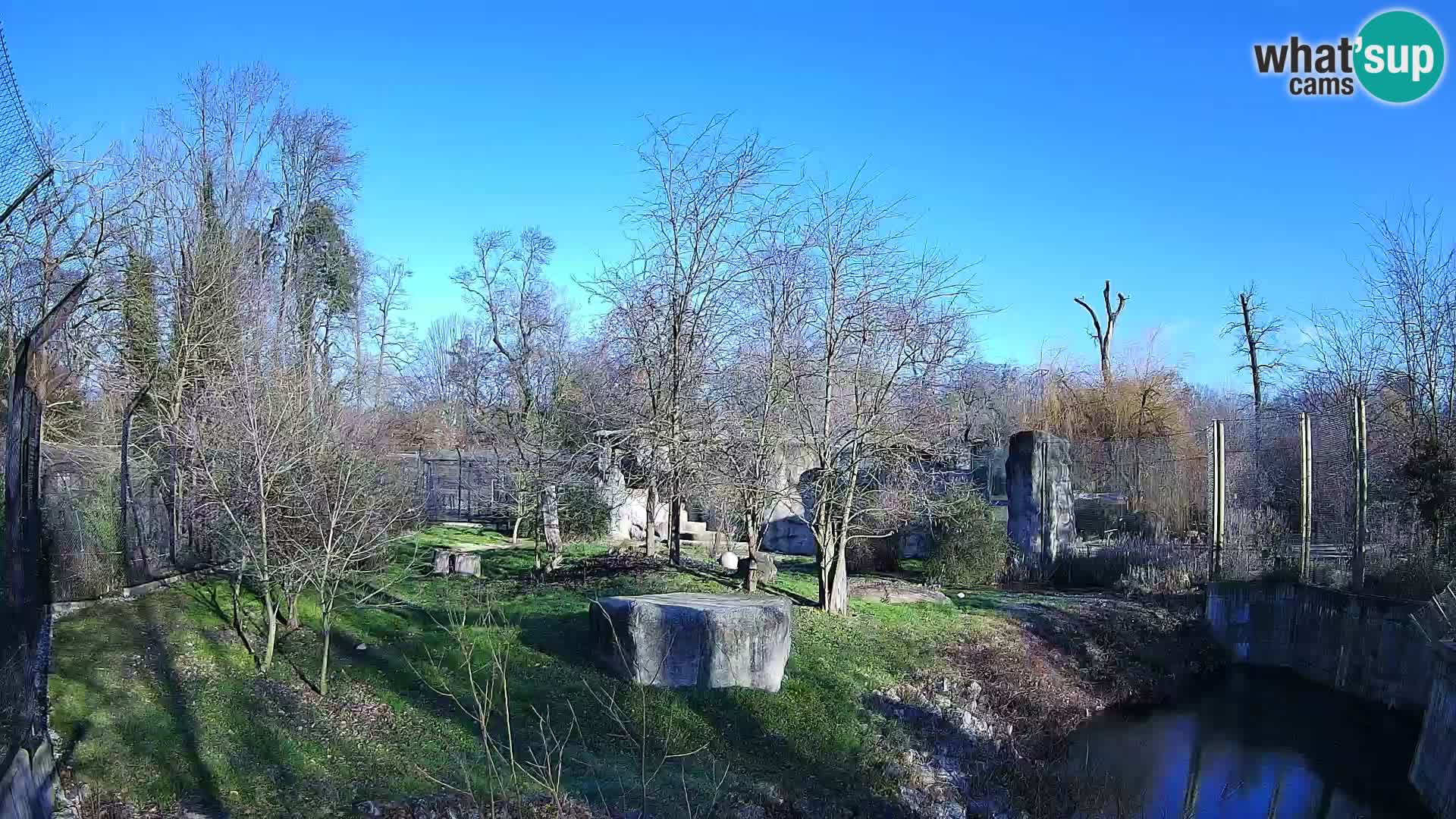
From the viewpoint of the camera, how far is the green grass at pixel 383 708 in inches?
279

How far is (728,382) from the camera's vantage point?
1330 cm

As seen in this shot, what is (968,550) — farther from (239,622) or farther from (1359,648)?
(239,622)

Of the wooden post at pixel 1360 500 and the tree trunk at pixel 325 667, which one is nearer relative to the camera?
the tree trunk at pixel 325 667

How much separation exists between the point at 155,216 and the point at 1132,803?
18.6 metres

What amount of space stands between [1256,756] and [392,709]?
9.33m

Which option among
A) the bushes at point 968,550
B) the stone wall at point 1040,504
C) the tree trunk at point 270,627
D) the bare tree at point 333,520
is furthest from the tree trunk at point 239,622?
the stone wall at point 1040,504

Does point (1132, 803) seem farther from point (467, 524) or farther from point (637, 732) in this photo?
point (467, 524)

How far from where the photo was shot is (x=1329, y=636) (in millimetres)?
13109

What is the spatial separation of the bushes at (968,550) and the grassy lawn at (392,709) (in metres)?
4.30

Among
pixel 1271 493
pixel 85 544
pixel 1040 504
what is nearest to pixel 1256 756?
pixel 1040 504

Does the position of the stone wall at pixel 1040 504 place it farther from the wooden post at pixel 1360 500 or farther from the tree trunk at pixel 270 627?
the tree trunk at pixel 270 627

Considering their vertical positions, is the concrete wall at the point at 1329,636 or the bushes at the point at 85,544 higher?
the bushes at the point at 85,544

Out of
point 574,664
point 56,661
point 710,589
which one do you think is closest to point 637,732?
point 574,664

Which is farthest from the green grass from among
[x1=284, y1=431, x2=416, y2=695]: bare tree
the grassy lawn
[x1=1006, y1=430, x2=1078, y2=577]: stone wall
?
[x1=1006, y1=430, x2=1078, y2=577]: stone wall
